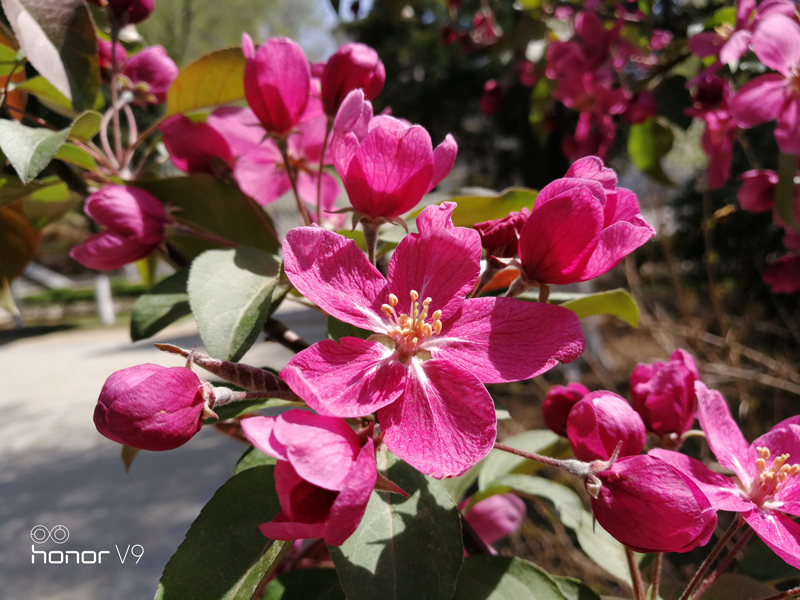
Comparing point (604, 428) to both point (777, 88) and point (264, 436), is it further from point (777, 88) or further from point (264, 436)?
point (777, 88)

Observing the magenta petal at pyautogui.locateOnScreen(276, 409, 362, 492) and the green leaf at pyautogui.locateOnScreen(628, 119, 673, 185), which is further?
the green leaf at pyautogui.locateOnScreen(628, 119, 673, 185)

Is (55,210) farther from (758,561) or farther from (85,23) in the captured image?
(758,561)

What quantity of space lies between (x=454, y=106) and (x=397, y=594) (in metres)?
5.89

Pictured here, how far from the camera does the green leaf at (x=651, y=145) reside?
126 centimetres

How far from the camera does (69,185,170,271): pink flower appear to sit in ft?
1.73

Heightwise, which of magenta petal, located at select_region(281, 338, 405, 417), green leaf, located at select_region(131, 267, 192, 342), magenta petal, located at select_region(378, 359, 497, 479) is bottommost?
green leaf, located at select_region(131, 267, 192, 342)

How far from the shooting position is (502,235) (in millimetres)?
426

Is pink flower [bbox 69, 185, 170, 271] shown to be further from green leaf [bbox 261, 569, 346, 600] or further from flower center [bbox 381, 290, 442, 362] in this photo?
green leaf [bbox 261, 569, 346, 600]

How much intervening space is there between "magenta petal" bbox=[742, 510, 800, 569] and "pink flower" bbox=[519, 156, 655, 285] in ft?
0.74

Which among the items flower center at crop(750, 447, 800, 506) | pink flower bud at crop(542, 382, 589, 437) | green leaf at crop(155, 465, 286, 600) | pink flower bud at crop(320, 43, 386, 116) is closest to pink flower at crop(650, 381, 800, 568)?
flower center at crop(750, 447, 800, 506)

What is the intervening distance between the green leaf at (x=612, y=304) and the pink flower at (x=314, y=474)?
1.04ft

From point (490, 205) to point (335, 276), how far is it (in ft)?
0.80

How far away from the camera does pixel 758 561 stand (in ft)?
2.00

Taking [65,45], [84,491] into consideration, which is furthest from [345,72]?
[84,491]
